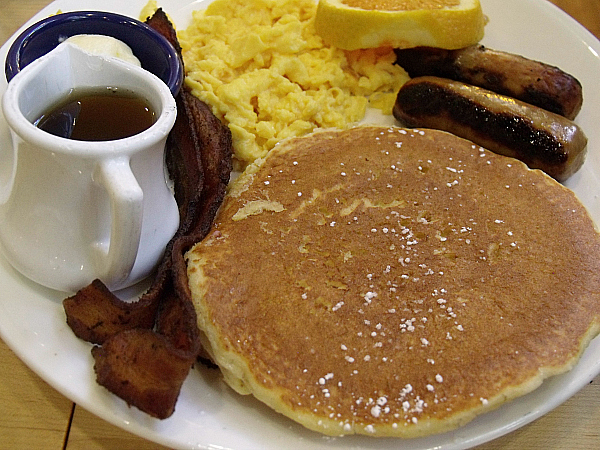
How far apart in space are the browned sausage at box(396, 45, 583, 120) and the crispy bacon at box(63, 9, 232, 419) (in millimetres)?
1037

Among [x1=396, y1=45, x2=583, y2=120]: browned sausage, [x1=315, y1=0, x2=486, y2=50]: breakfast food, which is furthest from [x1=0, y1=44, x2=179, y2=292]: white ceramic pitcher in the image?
[x1=396, y1=45, x2=583, y2=120]: browned sausage

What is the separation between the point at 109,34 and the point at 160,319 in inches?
44.4

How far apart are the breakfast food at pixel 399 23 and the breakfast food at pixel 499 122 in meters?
0.19

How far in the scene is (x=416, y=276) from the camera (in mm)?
1612

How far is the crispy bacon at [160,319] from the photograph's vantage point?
1327 millimetres

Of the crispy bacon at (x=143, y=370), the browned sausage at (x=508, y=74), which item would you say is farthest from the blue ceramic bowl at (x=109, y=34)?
the browned sausage at (x=508, y=74)

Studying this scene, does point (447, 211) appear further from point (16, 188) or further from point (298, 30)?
point (16, 188)

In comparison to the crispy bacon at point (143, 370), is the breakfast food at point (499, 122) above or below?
above

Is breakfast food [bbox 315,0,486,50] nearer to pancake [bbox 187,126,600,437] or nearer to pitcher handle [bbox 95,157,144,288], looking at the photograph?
pancake [bbox 187,126,600,437]

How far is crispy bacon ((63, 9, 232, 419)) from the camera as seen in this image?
1327mm

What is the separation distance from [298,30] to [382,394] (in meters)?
1.56

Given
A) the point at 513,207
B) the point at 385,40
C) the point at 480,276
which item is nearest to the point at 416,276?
the point at 480,276

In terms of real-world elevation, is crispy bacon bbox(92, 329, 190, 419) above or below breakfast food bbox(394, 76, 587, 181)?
below

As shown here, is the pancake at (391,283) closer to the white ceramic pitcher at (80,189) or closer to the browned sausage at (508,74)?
the white ceramic pitcher at (80,189)
